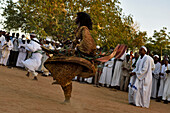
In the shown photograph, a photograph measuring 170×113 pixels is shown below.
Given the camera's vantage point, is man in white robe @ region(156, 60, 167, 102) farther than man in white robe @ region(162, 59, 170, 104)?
Yes

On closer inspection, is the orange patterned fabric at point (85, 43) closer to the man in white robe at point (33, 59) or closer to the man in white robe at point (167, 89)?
the man in white robe at point (33, 59)

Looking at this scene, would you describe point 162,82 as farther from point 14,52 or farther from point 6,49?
point 14,52

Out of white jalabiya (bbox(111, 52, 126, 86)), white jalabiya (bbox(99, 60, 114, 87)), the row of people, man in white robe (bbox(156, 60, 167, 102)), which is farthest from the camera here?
white jalabiya (bbox(99, 60, 114, 87))

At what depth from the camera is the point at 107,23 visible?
24.1 metres

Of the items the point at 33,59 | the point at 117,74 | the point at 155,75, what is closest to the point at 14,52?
the point at 117,74

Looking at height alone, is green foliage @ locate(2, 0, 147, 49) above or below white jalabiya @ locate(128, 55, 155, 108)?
above

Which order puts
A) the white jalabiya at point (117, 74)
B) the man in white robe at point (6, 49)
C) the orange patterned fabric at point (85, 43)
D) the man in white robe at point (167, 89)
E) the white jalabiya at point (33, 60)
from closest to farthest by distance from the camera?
the orange patterned fabric at point (85, 43), the white jalabiya at point (33, 60), the man in white robe at point (167, 89), the white jalabiya at point (117, 74), the man in white robe at point (6, 49)

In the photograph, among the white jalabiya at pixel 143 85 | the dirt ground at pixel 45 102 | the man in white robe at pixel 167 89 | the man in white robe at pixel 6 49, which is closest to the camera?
the dirt ground at pixel 45 102

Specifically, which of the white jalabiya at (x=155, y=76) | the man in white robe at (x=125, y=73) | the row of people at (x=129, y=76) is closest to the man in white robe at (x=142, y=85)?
the row of people at (x=129, y=76)

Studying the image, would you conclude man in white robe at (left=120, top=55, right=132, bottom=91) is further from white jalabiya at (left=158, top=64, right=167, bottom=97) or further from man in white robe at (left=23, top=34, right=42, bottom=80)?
man in white robe at (left=23, top=34, right=42, bottom=80)

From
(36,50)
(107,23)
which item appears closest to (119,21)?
(107,23)

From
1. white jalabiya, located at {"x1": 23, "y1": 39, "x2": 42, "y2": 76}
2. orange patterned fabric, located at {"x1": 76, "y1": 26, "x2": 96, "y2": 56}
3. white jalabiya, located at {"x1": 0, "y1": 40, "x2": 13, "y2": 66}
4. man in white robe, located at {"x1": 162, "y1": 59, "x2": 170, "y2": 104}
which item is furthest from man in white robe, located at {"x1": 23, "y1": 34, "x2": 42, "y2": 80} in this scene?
man in white robe, located at {"x1": 162, "y1": 59, "x2": 170, "y2": 104}

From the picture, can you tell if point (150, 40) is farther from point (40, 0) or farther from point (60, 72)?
point (60, 72)

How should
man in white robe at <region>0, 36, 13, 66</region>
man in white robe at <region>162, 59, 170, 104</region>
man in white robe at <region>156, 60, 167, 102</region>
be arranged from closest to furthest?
man in white robe at <region>162, 59, 170, 104</region>, man in white robe at <region>156, 60, 167, 102</region>, man in white robe at <region>0, 36, 13, 66</region>
